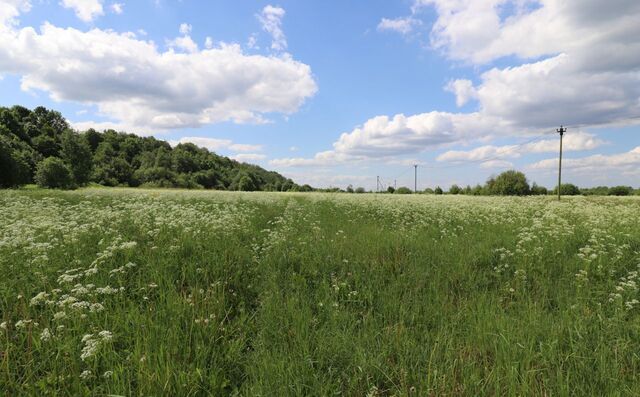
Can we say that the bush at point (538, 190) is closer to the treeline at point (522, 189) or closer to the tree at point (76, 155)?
the treeline at point (522, 189)

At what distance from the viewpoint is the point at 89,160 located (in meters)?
59.8

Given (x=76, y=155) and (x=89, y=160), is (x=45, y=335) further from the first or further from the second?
(x=89, y=160)

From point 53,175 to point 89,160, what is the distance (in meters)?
7.63

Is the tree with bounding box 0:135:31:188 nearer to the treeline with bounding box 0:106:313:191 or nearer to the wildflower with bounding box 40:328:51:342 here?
the treeline with bounding box 0:106:313:191

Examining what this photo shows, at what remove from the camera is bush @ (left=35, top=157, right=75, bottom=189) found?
172ft

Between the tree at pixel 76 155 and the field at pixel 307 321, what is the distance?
6226 centimetres

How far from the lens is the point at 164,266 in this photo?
235 inches

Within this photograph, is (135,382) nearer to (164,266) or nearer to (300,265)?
(164,266)

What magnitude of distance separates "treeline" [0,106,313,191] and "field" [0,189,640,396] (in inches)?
2142

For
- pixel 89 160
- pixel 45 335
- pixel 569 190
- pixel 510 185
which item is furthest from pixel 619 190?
pixel 89 160

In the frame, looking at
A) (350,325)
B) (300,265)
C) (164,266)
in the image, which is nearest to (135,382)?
(350,325)

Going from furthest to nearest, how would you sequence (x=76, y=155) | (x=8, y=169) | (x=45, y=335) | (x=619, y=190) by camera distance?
(x=619, y=190)
(x=76, y=155)
(x=8, y=169)
(x=45, y=335)

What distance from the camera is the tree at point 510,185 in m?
80.4

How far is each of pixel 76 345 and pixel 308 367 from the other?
2667 mm
